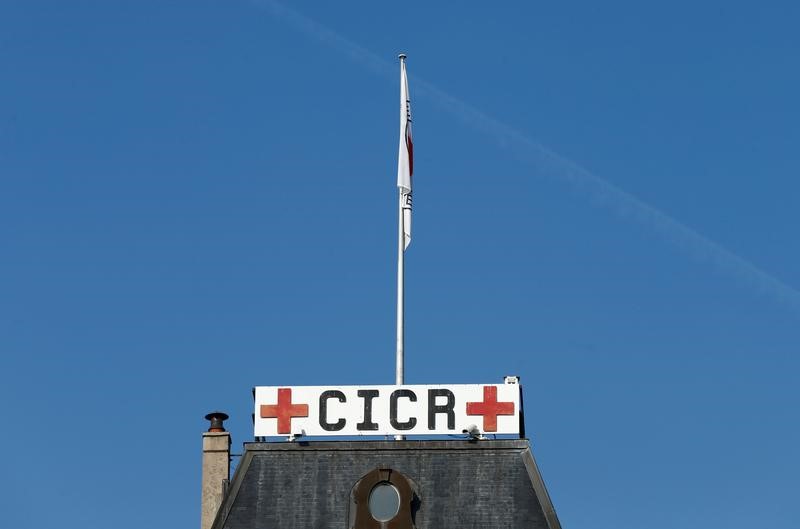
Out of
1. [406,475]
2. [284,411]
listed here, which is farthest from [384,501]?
[284,411]

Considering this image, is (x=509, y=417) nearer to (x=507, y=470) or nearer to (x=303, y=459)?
(x=507, y=470)

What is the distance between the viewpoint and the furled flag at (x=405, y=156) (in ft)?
332

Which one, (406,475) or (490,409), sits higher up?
(490,409)

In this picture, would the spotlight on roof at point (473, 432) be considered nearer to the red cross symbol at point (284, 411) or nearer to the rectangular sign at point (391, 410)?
the rectangular sign at point (391, 410)

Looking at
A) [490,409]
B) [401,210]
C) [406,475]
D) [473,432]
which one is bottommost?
[406,475]

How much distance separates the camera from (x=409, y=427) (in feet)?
301

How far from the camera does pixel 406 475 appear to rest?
89875 mm

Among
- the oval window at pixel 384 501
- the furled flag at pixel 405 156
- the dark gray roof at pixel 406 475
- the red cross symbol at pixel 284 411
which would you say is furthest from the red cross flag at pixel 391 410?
the furled flag at pixel 405 156

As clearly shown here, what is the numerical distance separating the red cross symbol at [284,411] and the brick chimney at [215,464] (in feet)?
15.6

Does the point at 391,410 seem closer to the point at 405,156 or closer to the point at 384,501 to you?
the point at 384,501

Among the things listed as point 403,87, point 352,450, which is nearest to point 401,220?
point 403,87

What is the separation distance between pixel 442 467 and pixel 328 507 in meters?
4.84

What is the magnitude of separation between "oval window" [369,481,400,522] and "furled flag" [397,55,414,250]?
47.4 ft

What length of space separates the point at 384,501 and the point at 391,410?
4.65 m
